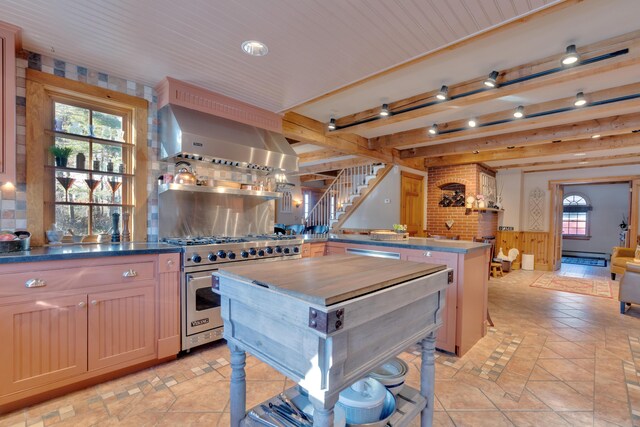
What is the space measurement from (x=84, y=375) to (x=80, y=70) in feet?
8.12

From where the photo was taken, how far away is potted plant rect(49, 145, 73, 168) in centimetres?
255

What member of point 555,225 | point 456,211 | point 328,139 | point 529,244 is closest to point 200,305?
point 328,139

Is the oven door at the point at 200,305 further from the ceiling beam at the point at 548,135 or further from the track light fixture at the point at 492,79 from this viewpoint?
the ceiling beam at the point at 548,135

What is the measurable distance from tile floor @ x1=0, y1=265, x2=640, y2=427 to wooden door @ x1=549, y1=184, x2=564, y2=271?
168 inches

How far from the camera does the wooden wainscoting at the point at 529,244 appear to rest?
7.21m

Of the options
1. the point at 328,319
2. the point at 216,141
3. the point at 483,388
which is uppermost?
the point at 216,141

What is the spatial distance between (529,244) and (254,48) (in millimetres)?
7819

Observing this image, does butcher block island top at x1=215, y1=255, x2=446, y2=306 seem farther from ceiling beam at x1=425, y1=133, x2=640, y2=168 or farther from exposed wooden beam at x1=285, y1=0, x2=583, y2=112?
ceiling beam at x1=425, y1=133, x2=640, y2=168

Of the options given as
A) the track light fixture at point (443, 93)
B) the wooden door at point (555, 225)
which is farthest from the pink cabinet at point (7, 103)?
the wooden door at point (555, 225)

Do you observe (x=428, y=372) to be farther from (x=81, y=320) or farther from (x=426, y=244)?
(x=81, y=320)

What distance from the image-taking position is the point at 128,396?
206cm

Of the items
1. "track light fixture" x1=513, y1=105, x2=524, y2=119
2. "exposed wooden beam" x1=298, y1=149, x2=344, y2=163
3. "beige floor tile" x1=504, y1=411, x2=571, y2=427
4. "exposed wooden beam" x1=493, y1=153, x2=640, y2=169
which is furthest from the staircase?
"beige floor tile" x1=504, y1=411, x2=571, y2=427

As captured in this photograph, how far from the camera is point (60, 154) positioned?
2.56m

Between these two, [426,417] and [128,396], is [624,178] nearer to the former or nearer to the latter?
[426,417]
